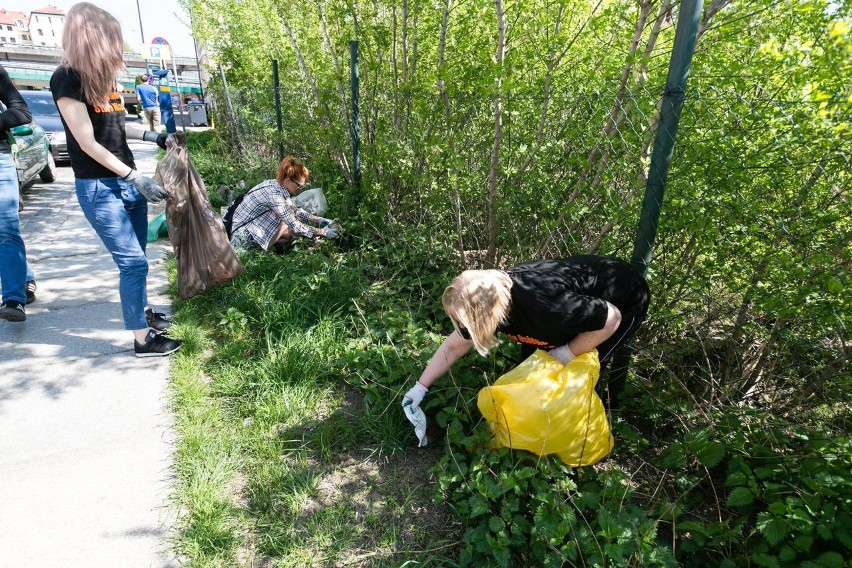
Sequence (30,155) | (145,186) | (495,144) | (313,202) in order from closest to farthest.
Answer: (145,186) → (495,144) → (313,202) → (30,155)

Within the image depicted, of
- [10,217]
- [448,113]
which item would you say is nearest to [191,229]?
[10,217]

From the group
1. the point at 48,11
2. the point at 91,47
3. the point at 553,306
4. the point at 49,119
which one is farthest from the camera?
the point at 48,11

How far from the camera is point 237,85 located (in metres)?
10.5

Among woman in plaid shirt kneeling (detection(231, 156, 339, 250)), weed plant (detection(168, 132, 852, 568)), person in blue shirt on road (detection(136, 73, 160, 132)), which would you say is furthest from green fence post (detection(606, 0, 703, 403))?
person in blue shirt on road (detection(136, 73, 160, 132))

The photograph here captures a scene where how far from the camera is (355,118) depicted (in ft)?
16.4

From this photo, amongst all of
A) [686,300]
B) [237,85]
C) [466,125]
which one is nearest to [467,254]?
[466,125]

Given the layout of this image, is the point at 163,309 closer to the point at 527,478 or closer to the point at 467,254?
the point at 467,254

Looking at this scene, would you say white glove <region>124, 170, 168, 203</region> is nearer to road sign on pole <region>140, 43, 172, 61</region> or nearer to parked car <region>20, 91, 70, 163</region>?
parked car <region>20, 91, 70, 163</region>

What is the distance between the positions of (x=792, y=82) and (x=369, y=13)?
3558 mm

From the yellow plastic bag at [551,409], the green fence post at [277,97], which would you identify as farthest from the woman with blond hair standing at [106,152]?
the green fence post at [277,97]

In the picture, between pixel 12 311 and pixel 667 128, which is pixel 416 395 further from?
pixel 12 311

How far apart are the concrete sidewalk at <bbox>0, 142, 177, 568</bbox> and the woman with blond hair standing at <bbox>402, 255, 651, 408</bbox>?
4.94 ft

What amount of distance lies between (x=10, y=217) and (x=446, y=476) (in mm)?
3306

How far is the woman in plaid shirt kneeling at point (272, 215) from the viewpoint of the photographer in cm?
457
